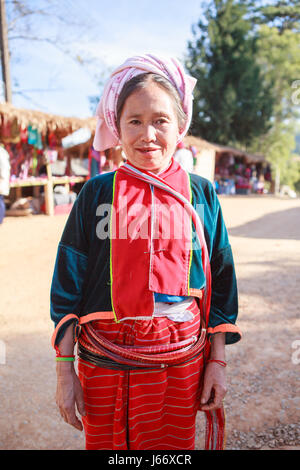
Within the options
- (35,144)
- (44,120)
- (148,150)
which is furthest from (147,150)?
(35,144)

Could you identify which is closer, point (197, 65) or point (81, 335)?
point (81, 335)

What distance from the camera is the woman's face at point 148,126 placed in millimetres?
1027

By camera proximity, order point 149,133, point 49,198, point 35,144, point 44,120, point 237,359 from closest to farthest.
→ point 149,133
point 237,359
point 44,120
point 35,144
point 49,198

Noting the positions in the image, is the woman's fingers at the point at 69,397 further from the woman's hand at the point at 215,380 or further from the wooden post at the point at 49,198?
the wooden post at the point at 49,198

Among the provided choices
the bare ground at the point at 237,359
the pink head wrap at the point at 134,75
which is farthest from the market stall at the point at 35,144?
the pink head wrap at the point at 134,75

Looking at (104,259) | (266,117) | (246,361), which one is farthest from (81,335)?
(266,117)

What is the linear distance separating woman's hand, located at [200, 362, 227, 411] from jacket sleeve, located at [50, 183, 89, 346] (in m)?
0.52

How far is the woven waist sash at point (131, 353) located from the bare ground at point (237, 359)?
110 centimetres

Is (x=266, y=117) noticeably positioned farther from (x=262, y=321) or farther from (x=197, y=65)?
(x=262, y=321)

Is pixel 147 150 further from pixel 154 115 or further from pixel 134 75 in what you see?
pixel 134 75

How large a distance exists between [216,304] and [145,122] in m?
0.68

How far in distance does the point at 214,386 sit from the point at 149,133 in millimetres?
892

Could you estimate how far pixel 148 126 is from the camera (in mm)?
1029

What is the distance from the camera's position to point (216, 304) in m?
1.23
